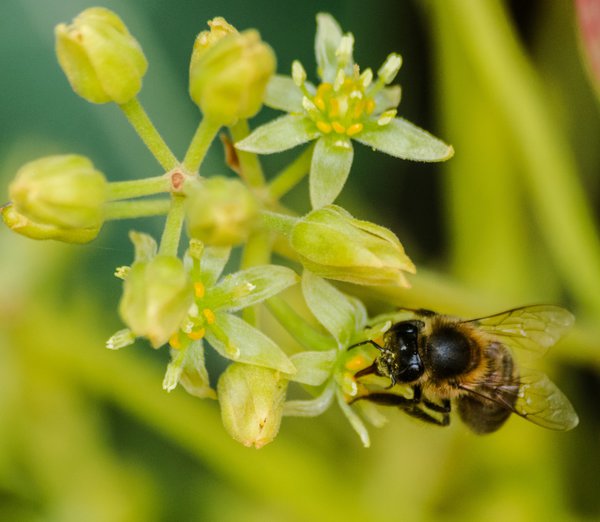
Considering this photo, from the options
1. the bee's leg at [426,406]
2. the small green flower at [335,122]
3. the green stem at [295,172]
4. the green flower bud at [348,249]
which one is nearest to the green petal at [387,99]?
the small green flower at [335,122]

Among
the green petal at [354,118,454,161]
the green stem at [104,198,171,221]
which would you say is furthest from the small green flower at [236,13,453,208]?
the green stem at [104,198,171,221]

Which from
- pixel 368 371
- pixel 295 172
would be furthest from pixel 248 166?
pixel 368 371

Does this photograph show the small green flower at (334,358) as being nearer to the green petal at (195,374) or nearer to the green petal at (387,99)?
the green petal at (195,374)

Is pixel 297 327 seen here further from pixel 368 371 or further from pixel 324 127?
pixel 324 127

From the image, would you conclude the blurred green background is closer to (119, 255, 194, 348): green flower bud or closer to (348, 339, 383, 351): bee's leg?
(348, 339, 383, 351): bee's leg

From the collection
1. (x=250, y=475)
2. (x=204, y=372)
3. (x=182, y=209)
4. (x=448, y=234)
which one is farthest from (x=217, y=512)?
(x=182, y=209)

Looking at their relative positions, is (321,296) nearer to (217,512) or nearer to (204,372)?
(204,372)
